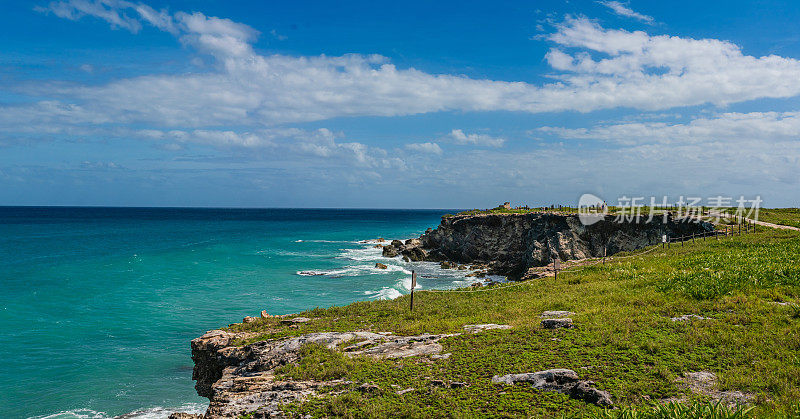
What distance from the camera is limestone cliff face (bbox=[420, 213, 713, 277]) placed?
165ft

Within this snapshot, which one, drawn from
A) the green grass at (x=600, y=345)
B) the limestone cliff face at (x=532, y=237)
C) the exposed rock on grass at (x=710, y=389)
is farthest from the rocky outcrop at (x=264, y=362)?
the limestone cliff face at (x=532, y=237)

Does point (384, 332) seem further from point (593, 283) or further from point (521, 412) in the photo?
point (593, 283)

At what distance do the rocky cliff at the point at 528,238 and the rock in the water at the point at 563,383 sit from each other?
43168mm

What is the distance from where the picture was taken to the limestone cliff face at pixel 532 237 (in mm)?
50438

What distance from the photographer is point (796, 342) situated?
11.5 meters

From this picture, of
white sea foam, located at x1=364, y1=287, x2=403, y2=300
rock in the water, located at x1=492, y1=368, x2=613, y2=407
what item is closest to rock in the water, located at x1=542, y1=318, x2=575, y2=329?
rock in the water, located at x1=492, y1=368, x2=613, y2=407

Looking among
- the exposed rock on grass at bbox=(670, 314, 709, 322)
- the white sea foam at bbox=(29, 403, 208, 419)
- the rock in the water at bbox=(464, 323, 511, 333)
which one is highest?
the exposed rock on grass at bbox=(670, 314, 709, 322)

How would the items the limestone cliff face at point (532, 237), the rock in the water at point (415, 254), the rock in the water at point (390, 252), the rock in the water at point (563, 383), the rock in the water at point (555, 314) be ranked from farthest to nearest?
the rock in the water at point (390, 252)
the rock in the water at point (415, 254)
the limestone cliff face at point (532, 237)
the rock in the water at point (555, 314)
the rock in the water at point (563, 383)

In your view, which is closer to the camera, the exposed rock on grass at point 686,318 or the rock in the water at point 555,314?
the exposed rock on grass at point 686,318

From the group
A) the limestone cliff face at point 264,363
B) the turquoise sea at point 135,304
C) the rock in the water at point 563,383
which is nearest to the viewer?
the rock in the water at point 563,383

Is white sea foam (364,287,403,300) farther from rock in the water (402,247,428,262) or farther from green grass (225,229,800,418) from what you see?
rock in the water (402,247,428,262)

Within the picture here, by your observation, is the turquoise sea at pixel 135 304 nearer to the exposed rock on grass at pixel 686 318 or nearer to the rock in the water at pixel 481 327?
the rock in the water at pixel 481 327

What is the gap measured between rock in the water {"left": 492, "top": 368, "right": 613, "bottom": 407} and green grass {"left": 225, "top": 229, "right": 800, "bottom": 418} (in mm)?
272

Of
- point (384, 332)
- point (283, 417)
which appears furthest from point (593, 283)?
→ point (283, 417)
